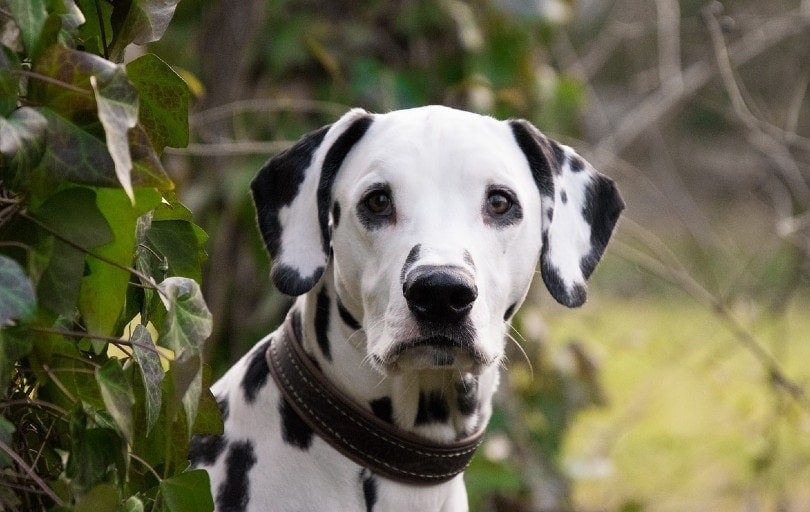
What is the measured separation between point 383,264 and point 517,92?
2615mm

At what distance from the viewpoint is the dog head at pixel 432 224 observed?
97.7 inches

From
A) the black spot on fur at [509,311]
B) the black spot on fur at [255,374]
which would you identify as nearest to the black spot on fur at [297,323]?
the black spot on fur at [255,374]

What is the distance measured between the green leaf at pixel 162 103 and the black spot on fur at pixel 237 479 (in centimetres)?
90

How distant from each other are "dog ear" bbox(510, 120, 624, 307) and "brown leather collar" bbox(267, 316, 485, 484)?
0.48 metres

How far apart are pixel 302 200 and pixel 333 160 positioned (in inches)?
4.7

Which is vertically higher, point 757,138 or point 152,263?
point 152,263

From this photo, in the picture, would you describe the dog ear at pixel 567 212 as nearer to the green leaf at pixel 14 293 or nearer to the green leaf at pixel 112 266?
the green leaf at pixel 112 266

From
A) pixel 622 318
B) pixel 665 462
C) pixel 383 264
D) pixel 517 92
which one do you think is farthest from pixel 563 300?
pixel 622 318

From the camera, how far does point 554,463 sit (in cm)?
516

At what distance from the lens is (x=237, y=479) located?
8.78 feet

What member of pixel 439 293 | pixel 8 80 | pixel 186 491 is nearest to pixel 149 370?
pixel 186 491

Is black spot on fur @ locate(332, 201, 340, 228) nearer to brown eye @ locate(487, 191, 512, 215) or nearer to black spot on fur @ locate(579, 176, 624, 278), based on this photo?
brown eye @ locate(487, 191, 512, 215)

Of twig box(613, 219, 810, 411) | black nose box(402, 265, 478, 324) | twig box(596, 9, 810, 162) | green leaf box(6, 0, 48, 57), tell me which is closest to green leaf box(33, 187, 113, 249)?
green leaf box(6, 0, 48, 57)

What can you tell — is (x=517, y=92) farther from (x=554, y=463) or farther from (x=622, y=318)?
(x=622, y=318)
